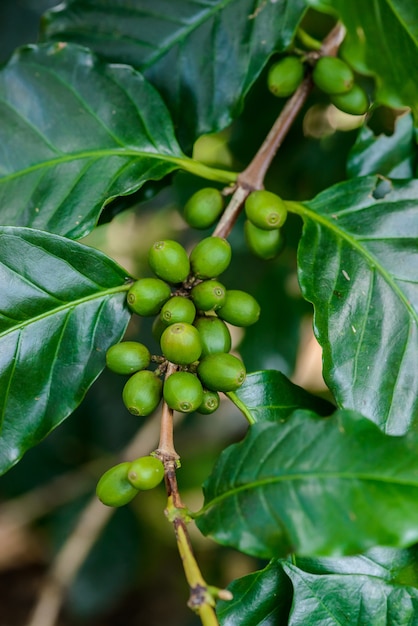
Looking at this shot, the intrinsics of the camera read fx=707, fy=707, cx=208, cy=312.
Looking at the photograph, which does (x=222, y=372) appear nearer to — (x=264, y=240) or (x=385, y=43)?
(x=264, y=240)

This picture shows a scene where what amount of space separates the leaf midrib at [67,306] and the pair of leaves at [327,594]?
19.0 inches

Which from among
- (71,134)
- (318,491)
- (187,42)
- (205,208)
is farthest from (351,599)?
(187,42)

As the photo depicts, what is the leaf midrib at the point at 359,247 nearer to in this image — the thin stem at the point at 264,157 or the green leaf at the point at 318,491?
the thin stem at the point at 264,157

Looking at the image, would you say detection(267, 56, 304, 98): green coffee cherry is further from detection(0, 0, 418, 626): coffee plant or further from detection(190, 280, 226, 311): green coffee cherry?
detection(190, 280, 226, 311): green coffee cherry

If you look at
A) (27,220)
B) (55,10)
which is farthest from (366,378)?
(55,10)

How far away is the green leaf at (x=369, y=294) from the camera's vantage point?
→ 106cm

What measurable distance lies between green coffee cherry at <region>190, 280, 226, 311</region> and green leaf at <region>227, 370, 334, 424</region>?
5.1 inches

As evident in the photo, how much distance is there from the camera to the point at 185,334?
970 millimetres

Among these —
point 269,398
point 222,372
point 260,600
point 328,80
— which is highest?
point 328,80

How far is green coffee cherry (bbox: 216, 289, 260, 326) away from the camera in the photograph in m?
1.12

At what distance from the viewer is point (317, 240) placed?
1.19 metres

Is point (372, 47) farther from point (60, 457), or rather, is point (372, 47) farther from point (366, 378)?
point (60, 457)

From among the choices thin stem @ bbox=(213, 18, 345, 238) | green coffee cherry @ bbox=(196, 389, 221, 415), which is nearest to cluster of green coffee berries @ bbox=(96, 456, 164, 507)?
green coffee cherry @ bbox=(196, 389, 221, 415)

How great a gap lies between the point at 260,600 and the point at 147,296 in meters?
0.48
